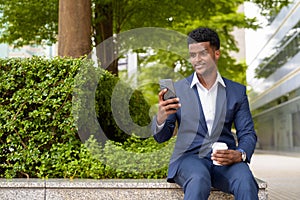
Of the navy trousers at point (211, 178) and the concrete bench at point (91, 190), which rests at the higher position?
the navy trousers at point (211, 178)

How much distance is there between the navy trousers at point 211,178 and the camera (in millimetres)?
3477

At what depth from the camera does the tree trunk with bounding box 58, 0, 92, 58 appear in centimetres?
643

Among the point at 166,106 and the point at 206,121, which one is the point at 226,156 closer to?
the point at 206,121

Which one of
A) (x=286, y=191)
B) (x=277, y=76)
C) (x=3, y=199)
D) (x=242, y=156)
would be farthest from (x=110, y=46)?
(x=277, y=76)

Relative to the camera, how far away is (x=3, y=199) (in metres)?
4.57

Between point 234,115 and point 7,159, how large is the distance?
2.52m

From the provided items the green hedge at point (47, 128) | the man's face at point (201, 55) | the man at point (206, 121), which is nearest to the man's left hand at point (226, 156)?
the man at point (206, 121)

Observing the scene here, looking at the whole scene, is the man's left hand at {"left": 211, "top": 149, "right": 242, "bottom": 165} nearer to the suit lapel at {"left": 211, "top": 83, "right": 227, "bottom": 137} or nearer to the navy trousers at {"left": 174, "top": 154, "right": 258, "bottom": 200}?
the navy trousers at {"left": 174, "top": 154, "right": 258, "bottom": 200}

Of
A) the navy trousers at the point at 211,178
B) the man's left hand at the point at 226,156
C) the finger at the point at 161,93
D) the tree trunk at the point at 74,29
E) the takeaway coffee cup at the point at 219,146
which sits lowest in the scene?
the navy trousers at the point at 211,178

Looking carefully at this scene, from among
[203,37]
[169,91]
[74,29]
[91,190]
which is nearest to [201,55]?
[203,37]

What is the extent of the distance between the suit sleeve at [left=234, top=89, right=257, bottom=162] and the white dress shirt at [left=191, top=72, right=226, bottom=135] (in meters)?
0.21

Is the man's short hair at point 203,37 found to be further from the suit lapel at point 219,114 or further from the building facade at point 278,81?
the building facade at point 278,81

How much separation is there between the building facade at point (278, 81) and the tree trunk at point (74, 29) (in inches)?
840

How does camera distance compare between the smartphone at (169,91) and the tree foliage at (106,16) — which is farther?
the tree foliage at (106,16)
